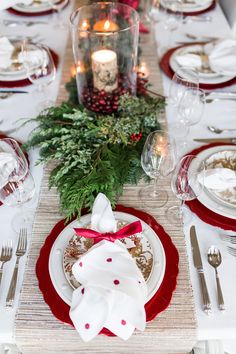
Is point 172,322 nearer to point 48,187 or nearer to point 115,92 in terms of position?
point 48,187

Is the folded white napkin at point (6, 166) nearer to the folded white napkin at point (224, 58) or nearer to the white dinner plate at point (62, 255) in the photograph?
the white dinner plate at point (62, 255)

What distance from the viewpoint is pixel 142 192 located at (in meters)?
1.00

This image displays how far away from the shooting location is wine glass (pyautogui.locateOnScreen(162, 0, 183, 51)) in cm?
162

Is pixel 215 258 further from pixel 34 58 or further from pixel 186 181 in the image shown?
pixel 34 58

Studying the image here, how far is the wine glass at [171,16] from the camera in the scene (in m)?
1.62

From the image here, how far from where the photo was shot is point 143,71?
4.82 ft

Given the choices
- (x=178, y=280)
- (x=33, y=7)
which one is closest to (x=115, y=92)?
(x=178, y=280)

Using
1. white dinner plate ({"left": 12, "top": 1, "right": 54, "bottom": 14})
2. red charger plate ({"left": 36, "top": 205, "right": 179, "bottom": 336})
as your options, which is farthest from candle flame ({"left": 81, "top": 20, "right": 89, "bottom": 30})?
red charger plate ({"left": 36, "top": 205, "right": 179, "bottom": 336})

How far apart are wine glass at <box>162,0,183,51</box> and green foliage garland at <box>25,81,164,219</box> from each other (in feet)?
2.08

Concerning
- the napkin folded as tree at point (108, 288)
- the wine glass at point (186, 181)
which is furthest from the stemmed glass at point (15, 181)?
the wine glass at point (186, 181)

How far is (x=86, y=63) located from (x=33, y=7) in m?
0.73

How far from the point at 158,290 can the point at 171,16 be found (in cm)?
131

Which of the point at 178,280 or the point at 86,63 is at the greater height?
the point at 86,63

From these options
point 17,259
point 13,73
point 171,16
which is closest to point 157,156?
point 17,259
